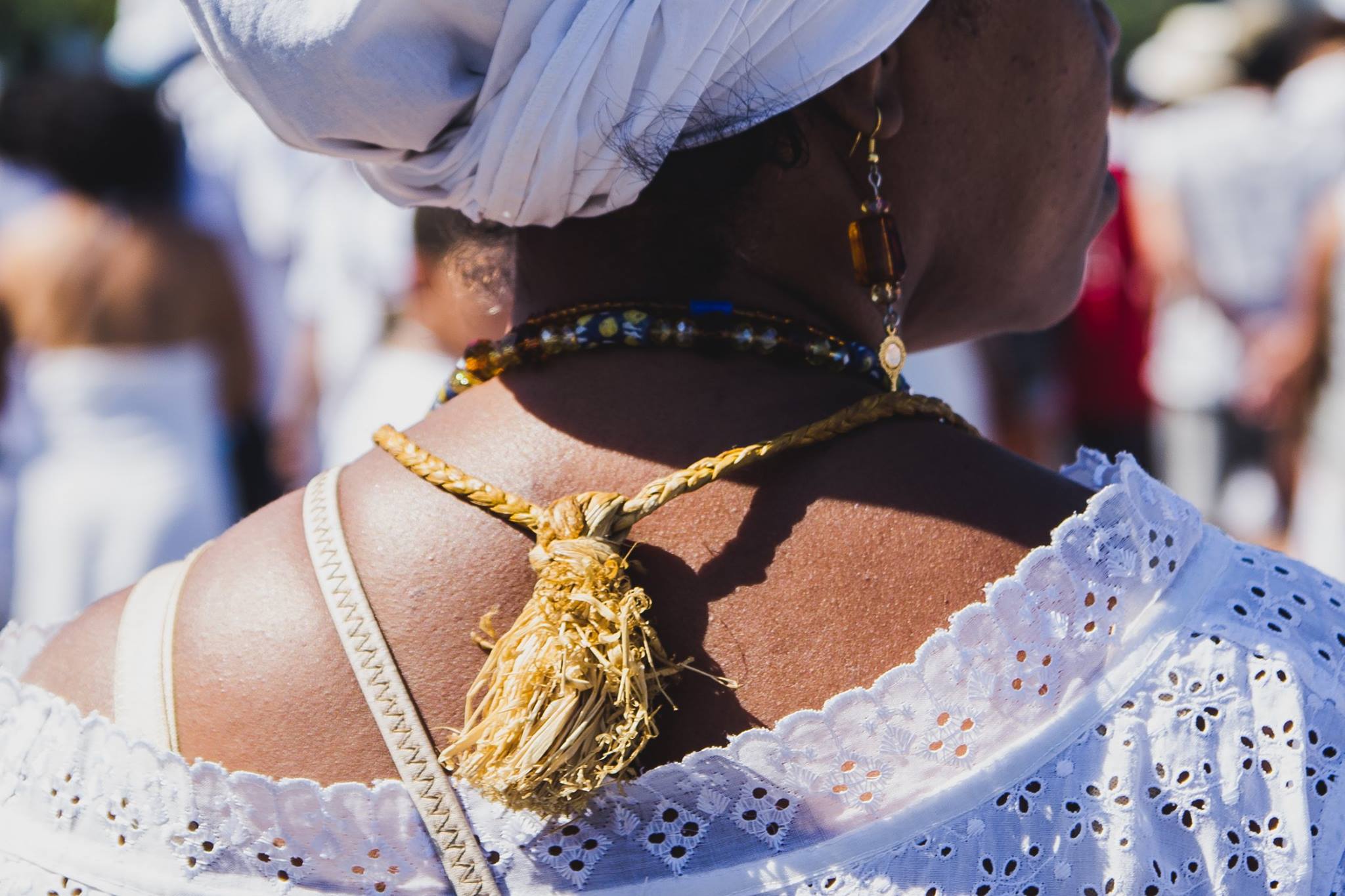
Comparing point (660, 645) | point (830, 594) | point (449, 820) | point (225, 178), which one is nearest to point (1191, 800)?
point (830, 594)

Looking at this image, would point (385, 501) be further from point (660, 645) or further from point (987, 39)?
point (987, 39)

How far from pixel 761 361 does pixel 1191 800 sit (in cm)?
54

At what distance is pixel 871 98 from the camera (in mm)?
1435

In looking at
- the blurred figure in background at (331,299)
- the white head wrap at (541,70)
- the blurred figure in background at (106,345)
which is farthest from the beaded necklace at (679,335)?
the blurred figure in background at (106,345)

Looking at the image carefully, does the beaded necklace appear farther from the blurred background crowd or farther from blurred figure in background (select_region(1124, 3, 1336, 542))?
blurred figure in background (select_region(1124, 3, 1336, 542))

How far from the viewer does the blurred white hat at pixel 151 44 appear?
6910mm

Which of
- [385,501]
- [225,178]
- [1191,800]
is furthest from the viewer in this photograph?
[225,178]

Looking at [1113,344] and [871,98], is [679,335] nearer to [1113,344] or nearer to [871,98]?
[871,98]

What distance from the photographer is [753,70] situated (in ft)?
4.41

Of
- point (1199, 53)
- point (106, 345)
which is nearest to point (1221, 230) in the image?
point (1199, 53)

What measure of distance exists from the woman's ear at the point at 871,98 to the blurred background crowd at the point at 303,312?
1.86 metres

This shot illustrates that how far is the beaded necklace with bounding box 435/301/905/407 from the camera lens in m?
1.41

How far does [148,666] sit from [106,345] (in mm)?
3418

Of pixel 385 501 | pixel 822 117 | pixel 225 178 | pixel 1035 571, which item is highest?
pixel 822 117
